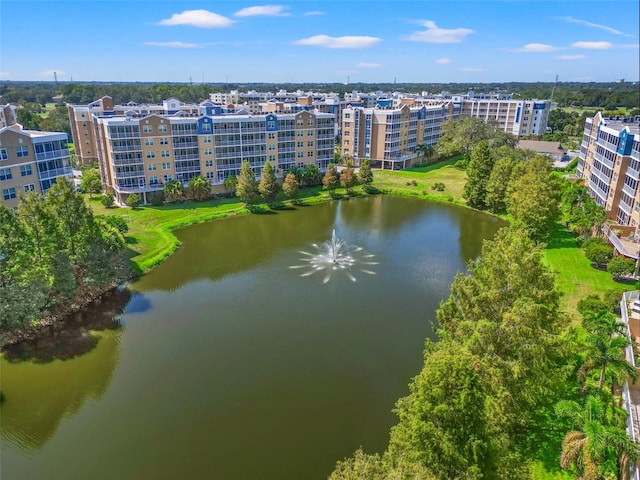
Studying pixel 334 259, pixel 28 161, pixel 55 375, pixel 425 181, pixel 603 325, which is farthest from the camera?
pixel 425 181

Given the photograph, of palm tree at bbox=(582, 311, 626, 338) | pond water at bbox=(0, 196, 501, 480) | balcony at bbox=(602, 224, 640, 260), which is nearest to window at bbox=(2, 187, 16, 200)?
pond water at bbox=(0, 196, 501, 480)

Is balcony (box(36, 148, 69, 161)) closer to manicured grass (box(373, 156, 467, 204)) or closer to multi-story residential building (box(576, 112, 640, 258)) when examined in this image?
manicured grass (box(373, 156, 467, 204))

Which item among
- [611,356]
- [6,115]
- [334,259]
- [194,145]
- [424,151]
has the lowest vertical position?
[334,259]

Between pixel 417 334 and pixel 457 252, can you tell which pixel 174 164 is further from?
pixel 417 334

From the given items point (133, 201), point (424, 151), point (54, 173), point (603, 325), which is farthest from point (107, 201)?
point (424, 151)

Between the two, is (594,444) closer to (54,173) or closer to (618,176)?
(618,176)

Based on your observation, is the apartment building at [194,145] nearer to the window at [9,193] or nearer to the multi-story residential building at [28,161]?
the multi-story residential building at [28,161]
